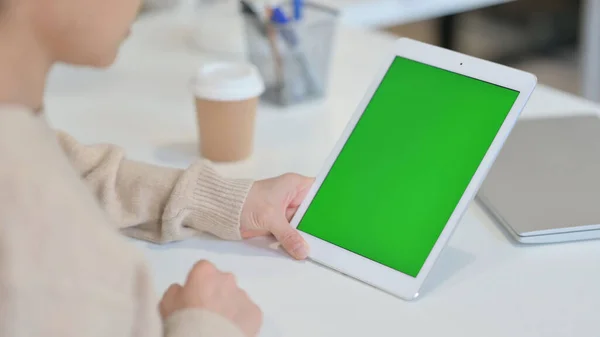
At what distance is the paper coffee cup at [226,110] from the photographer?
0.93 meters

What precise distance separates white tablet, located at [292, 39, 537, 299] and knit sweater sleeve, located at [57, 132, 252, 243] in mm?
81

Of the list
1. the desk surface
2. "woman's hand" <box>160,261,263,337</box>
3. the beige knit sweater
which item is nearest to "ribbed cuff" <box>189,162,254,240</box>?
"woman's hand" <box>160,261,263,337</box>

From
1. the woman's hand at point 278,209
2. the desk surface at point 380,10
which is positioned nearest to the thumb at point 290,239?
the woman's hand at point 278,209

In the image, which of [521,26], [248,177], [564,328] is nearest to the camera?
[564,328]

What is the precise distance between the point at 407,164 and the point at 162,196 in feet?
0.86

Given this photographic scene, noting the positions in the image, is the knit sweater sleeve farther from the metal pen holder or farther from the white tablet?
the metal pen holder

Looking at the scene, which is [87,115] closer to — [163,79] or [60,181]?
[163,79]

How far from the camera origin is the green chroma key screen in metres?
0.74

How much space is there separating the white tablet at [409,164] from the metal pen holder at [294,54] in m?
0.31

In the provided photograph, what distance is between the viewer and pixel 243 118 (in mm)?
950

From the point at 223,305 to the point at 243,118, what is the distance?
0.35m

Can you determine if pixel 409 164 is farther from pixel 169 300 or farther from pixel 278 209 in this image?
pixel 169 300

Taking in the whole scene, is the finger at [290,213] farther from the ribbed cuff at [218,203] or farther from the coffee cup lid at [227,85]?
the coffee cup lid at [227,85]

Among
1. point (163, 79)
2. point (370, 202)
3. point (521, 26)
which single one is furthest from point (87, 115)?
point (521, 26)
